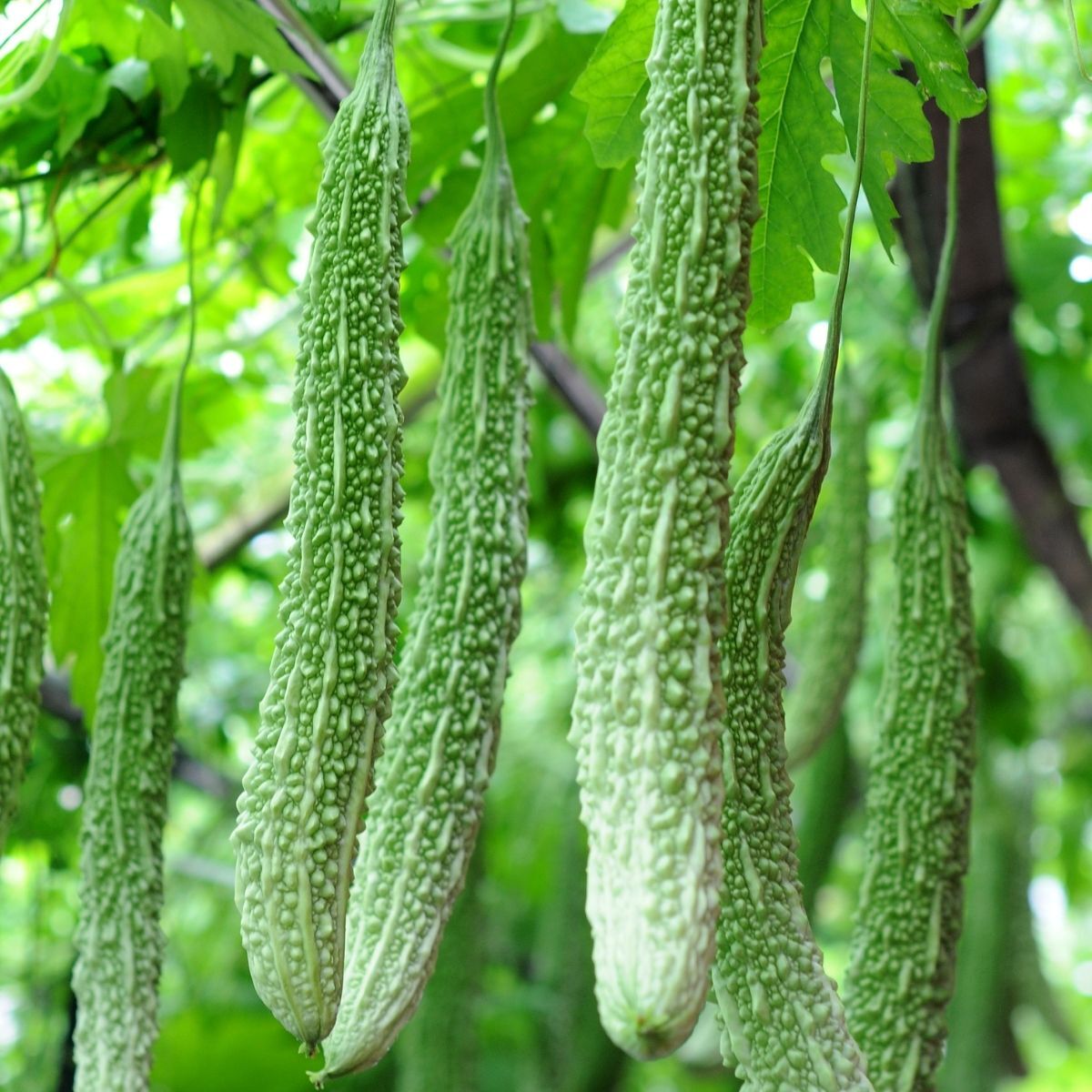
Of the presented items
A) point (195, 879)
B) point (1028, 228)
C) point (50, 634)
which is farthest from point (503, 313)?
A: point (195, 879)

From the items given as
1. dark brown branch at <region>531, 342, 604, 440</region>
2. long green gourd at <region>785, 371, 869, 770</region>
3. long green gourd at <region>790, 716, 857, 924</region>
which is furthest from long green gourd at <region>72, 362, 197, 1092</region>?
long green gourd at <region>790, 716, 857, 924</region>

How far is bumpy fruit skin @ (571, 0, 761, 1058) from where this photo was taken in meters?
0.64

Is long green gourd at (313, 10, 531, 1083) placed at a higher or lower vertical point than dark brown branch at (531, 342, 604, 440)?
higher

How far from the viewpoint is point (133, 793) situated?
108 centimetres

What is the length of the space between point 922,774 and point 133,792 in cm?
64

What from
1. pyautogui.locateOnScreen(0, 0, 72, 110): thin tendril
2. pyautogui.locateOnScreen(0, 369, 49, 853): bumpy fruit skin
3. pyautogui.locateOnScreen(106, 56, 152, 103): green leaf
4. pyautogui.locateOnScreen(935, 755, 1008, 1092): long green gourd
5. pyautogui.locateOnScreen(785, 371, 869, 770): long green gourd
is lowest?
pyautogui.locateOnScreen(935, 755, 1008, 1092): long green gourd

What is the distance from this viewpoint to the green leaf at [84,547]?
142 cm

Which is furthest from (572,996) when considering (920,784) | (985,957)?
(920,784)

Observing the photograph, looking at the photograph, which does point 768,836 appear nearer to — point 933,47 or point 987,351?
point 933,47

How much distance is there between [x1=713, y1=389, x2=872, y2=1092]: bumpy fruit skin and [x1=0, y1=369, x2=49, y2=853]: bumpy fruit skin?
1.71 feet

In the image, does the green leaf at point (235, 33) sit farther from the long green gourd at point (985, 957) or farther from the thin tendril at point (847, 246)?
the long green gourd at point (985, 957)

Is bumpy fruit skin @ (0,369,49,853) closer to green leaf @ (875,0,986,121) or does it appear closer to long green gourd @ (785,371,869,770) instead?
green leaf @ (875,0,986,121)

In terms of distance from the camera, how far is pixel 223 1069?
7.82ft

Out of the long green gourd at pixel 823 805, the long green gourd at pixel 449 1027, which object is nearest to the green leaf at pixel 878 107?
the long green gourd at pixel 449 1027
